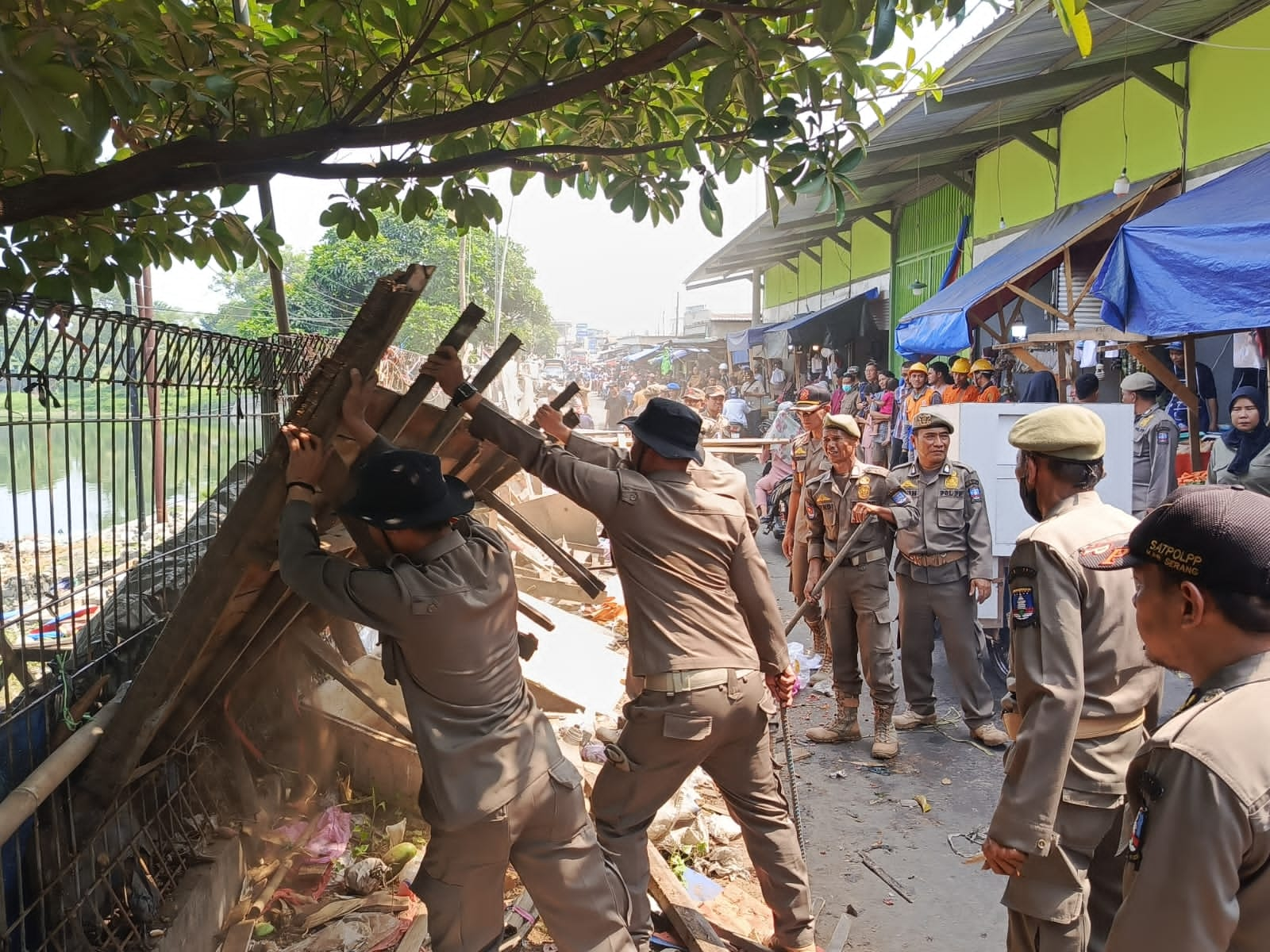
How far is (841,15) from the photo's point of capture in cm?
186

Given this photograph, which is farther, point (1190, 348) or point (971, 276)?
point (971, 276)

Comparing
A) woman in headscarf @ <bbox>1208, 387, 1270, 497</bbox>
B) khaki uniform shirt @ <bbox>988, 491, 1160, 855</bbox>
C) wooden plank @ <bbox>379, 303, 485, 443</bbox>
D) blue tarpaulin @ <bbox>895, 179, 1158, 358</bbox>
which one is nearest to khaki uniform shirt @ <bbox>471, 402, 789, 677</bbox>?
wooden plank @ <bbox>379, 303, 485, 443</bbox>

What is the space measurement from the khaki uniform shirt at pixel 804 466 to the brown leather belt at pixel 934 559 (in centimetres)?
91

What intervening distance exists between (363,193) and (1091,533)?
277 cm

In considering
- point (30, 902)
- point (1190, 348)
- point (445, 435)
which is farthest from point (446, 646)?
point (1190, 348)

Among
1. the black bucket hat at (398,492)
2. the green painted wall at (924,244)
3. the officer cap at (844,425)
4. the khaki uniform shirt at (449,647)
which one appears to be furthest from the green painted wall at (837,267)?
the black bucket hat at (398,492)

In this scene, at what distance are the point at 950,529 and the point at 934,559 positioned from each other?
0.23 m

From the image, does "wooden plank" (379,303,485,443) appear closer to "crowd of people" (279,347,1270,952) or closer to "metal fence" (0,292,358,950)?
"crowd of people" (279,347,1270,952)

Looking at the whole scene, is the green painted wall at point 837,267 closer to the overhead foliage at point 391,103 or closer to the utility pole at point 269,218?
the utility pole at point 269,218

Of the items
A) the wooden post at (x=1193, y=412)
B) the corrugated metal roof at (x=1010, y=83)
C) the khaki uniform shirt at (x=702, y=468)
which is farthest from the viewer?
the corrugated metal roof at (x=1010, y=83)

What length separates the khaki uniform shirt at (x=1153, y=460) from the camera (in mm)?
8086

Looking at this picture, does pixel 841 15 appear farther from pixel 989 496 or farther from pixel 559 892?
pixel 989 496

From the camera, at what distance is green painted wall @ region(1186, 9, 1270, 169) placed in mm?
8836

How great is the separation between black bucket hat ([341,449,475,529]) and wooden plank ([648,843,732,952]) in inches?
81.1
